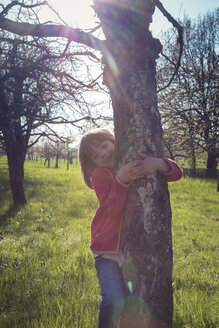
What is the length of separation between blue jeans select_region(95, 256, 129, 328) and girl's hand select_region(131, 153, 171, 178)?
0.85 metres

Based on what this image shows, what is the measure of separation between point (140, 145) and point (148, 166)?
0.17 m

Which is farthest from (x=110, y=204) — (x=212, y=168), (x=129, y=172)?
(x=212, y=168)

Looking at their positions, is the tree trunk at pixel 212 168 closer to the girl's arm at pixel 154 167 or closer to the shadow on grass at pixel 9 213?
the shadow on grass at pixel 9 213

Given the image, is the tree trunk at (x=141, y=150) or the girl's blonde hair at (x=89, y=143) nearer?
the tree trunk at (x=141, y=150)

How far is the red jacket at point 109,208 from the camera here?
1644 millimetres

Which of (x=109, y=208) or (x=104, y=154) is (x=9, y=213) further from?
(x=109, y=208)

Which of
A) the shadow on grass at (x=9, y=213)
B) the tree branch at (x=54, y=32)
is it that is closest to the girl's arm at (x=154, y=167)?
the tree branch at (x=54, y=32)

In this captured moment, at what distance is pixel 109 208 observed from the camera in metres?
1.65

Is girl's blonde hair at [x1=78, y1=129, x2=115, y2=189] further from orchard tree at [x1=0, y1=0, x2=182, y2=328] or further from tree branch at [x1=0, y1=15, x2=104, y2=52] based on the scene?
tree branch at [x1=0, y1=15, x2=104, y2=52]

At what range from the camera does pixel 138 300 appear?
4.93 feet

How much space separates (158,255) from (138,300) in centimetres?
33

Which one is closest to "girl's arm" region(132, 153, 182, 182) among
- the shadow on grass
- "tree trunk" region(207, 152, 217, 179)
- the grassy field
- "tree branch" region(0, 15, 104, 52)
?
"tree branch" region(0, 15, 104, 52)

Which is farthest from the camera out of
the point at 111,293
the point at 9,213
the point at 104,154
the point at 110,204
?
the point at 9,213

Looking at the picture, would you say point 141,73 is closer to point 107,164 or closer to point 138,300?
point 107,164
